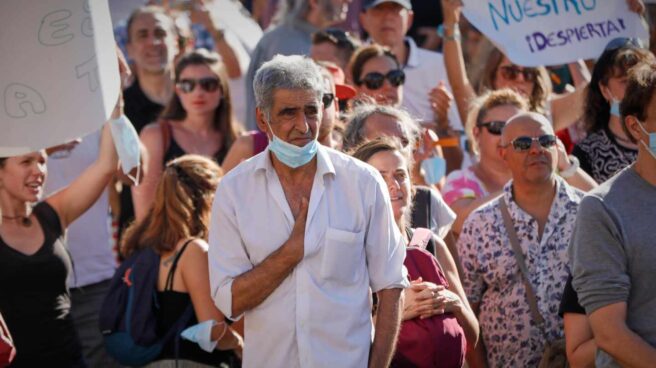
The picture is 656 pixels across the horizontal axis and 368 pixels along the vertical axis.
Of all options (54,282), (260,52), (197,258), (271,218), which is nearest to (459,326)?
(271,218)

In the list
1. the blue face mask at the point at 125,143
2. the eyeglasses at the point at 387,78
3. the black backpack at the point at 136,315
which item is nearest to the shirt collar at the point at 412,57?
the eyeglasses at the point at 387,78

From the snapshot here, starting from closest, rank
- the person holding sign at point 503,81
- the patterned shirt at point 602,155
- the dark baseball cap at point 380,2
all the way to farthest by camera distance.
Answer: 1. the patterned shirt at point 602,155
2. the person holding sign at point 503,81
3. the dark baseball cap at point 380,2

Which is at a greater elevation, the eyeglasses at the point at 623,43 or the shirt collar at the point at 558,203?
the eyeglasses at the point at 623,43

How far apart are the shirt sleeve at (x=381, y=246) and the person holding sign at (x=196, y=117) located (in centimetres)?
341

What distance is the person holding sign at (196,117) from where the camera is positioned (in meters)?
7.67

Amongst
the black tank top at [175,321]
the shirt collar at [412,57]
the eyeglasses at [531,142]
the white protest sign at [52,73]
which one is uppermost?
the white protest sign at [52,73]

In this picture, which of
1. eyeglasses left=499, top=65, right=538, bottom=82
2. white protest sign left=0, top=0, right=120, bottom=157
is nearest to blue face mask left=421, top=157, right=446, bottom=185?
eyeglasses left=499, top=65, right=538, bottom=82

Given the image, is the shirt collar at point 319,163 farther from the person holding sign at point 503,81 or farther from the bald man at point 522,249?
the person holding sign at point 503,81

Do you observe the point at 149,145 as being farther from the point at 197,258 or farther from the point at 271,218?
the point at 271,218

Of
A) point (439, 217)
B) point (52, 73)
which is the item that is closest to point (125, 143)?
point (52, 73)

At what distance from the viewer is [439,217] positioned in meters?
5.52

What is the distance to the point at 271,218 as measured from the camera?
4.33m

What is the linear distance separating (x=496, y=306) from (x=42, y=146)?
7.47 ft

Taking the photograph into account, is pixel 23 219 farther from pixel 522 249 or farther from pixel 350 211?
pixel 522 249
